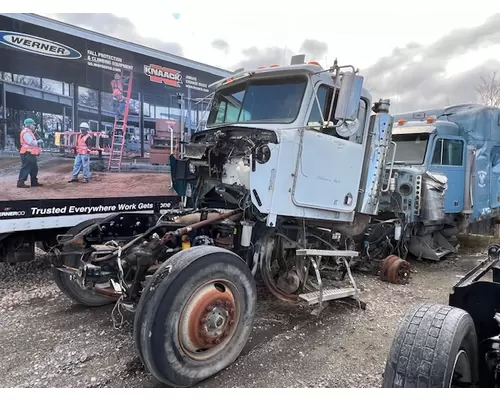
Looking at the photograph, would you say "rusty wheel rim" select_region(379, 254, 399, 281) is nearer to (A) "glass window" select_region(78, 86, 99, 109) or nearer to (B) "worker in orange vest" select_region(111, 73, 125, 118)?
(B) "worker in orange vest" select_region(111, 73, 125, 118)

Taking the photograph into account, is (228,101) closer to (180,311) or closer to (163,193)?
(163,193)

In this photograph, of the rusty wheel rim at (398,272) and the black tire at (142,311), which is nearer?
the black tire at (142,311)

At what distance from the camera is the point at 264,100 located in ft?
14.2

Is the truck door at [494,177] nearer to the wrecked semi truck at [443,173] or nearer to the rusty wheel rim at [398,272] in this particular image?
the wrecked semi truck at [443,173]

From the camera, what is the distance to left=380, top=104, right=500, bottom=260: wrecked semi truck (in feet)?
21.4

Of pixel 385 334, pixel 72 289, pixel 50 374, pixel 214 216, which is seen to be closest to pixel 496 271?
pixel 385 334

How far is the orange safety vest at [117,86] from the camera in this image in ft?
17.5

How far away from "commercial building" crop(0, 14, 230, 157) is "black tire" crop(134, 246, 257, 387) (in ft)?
10.2

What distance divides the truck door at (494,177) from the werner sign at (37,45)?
7.91 m

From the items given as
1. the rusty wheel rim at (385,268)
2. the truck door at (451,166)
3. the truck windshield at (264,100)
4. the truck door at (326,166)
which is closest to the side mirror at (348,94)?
the truck door at (326,166)

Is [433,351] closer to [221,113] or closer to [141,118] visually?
[221,113]

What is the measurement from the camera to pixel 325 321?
4211mm

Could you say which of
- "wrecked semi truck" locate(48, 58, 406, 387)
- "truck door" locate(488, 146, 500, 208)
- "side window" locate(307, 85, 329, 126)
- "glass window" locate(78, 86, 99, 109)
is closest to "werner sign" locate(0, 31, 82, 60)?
"glass window" locate(78, 86, 99, 109)

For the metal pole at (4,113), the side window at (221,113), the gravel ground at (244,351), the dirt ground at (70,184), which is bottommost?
the gravel ground at (244,351)
